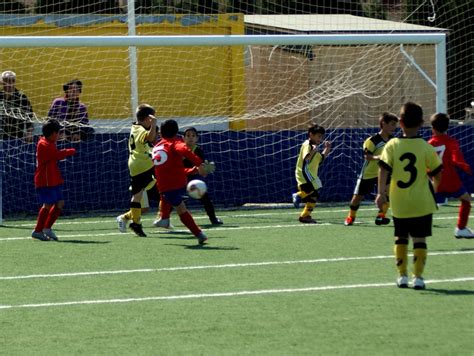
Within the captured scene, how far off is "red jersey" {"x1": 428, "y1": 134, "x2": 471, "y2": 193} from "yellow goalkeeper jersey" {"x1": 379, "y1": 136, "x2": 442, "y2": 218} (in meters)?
3.21

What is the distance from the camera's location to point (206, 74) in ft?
66.1

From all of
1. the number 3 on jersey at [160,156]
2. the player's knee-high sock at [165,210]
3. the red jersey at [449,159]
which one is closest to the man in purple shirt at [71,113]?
the player's knee-high sock at [165,210]

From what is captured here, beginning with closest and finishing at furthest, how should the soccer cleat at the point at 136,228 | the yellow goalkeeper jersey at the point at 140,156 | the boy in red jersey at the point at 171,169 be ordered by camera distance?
the boy in red jersey at the point at 171,169 → the soccer cleat at the point at 136,228 → the yellow goalkeeper jersey at the point at 140,156

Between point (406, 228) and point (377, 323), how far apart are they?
5.96 ft

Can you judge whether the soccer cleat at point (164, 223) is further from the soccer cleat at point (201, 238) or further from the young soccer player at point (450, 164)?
the young soccer player at point (450, 164)

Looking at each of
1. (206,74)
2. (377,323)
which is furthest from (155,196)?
(377,323)

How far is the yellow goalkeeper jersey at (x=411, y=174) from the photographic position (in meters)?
9.87

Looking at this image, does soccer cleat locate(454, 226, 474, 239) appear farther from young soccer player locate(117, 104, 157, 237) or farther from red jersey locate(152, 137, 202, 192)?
young soccer player locate(117, 104, 157, 237)

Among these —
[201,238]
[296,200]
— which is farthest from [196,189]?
[296,200]

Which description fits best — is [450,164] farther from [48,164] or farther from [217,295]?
[48,164]

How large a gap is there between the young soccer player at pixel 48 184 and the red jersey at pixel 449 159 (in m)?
4.58

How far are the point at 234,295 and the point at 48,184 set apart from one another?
17.8ft

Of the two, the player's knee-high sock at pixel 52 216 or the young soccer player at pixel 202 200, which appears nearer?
the player's knee-high sock at pixel 52 216

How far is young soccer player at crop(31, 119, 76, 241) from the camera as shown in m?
14.5
